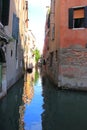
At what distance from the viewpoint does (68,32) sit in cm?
1989

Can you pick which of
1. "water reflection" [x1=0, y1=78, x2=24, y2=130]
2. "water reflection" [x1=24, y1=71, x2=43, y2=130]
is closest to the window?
"water reflection" [x1=0, y1=78, x2=24, y2=130]

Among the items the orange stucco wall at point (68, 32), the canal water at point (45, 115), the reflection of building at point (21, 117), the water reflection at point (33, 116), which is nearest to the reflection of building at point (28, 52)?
the orange stucco wall at point (68, 32)

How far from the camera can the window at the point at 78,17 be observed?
19.5m

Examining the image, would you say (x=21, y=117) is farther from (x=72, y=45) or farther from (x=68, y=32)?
(x=68, y=32)

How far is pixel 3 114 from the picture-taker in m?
10.6

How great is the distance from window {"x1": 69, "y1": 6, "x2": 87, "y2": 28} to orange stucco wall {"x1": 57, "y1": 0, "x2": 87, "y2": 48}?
327mm

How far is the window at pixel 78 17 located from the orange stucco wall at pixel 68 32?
1.07 ft

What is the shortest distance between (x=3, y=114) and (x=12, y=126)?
6.59 feet

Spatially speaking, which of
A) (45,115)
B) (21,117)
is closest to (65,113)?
(45,115)

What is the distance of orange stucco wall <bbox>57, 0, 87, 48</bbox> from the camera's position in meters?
19.6

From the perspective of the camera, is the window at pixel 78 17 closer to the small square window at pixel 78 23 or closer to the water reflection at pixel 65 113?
the small square window at pixel 78 23

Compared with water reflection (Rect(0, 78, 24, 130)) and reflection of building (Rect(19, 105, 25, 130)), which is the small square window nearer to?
water reflection (Rect(0, 78, 24, 130))

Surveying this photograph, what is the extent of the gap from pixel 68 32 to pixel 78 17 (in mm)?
1226

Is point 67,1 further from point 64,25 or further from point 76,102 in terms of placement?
point 76,102
